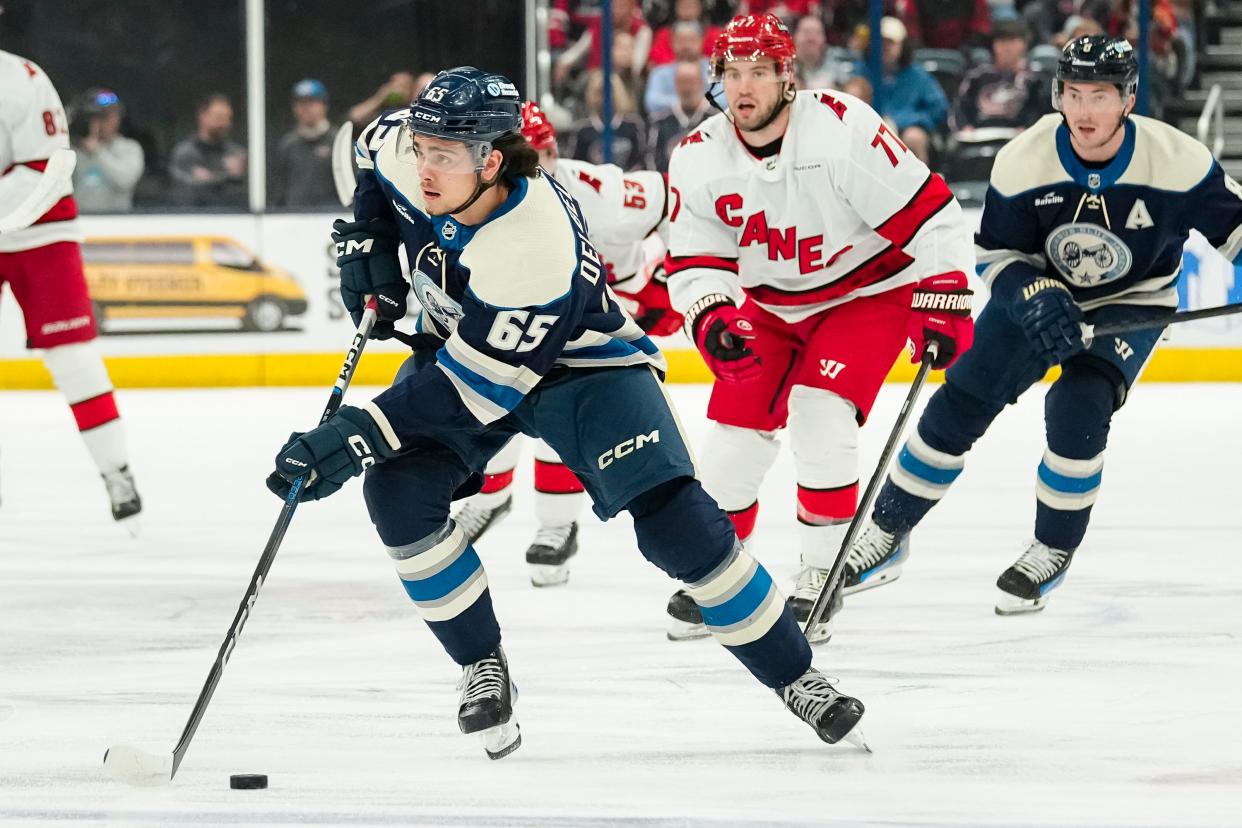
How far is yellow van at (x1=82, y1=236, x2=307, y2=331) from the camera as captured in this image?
7078 mm

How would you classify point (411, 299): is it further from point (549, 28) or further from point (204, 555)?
point (204, 555)

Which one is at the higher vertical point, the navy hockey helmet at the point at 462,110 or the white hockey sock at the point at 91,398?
the navy hockey helmet at the point at 462,110

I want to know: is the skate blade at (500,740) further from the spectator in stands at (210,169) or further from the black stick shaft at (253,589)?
the spectator in stands at (210,169)

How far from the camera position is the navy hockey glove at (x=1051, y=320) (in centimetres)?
321

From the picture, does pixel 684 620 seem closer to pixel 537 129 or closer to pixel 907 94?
pixel 537 129

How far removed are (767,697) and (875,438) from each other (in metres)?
2.95

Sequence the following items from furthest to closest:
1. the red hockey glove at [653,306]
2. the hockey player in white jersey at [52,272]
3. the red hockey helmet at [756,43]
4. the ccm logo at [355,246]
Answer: the hockey player in white jersey at [52,272] < the red hockey glove at [653,306] < the red hockey helmet at [756,43] < the ccm logo at [355,246]

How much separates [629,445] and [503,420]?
0.22 m

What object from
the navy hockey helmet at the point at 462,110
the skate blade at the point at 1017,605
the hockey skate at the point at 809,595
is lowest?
the skate blade at the point at 1017,605

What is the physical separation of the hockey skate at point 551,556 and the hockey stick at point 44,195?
1301 millimetres

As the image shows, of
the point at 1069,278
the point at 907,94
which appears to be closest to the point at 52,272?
the point at 1069,278

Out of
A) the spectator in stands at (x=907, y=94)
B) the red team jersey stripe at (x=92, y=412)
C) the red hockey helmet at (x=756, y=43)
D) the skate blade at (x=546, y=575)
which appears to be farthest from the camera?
the spectator in stands at (x=907, y=94)

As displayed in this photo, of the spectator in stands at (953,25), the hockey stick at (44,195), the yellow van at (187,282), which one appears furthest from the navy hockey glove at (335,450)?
the spectator in stands at (953,25)

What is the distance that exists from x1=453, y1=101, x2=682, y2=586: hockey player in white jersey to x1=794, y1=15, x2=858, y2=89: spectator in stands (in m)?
3.99
